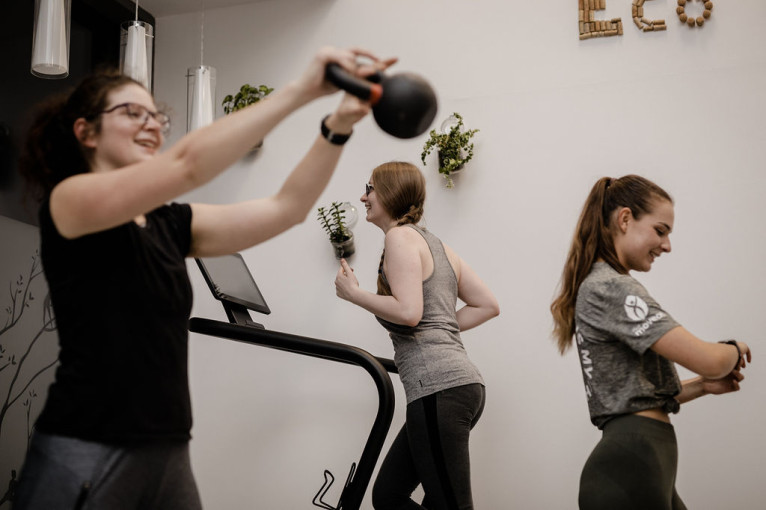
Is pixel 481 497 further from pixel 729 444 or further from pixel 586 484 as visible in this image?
pixel 586 484

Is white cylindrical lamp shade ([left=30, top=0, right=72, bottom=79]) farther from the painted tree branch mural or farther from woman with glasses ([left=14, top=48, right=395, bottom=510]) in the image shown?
woman with glasses ([left=14, top=48, right=395, bottom=510])

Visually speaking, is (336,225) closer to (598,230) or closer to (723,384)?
(598,230)

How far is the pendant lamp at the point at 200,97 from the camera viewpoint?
11.3 ft

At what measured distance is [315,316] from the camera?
3654 millimetres

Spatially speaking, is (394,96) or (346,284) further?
(346,284)

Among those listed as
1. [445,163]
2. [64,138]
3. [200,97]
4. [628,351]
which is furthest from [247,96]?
[628,351]

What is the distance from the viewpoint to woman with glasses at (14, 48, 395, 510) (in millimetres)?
1078

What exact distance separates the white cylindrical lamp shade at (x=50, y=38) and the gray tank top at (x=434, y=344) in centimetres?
155

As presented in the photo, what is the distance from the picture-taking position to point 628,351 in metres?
1.69

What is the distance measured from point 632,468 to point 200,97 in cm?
265

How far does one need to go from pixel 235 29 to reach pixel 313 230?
1259 millimetres

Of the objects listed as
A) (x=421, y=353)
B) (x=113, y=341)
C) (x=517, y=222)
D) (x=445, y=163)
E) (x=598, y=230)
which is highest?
(x=445, y=163)

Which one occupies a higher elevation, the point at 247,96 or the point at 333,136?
the point at 247,96

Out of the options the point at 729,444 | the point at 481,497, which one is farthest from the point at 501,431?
the point at 729,444
